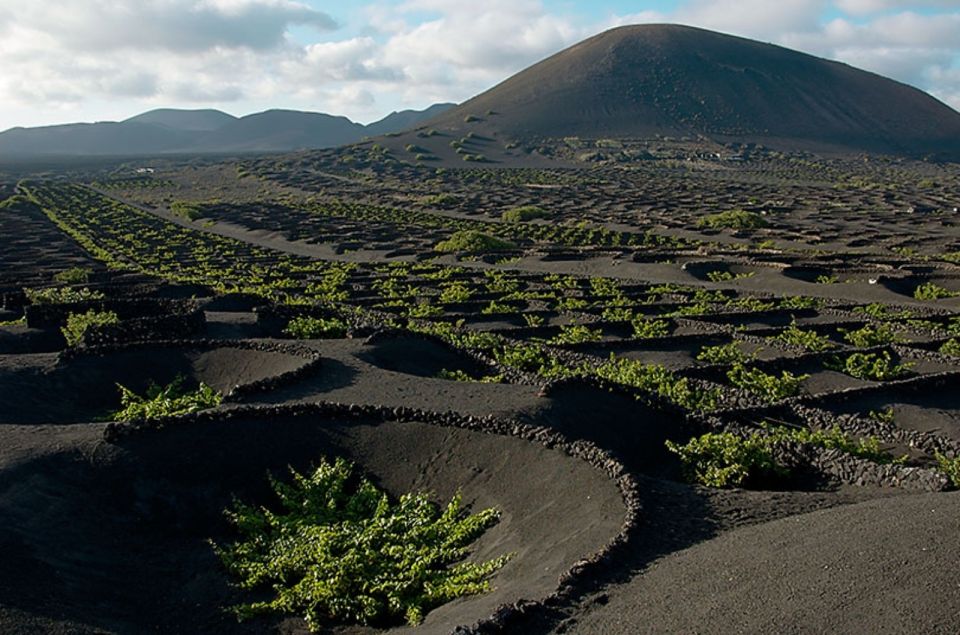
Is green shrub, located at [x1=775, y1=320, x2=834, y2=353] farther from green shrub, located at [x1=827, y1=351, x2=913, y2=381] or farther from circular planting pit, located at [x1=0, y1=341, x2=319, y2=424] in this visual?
circular planting pit, located at [x1=0, y1=341, x2=319, y2=424]

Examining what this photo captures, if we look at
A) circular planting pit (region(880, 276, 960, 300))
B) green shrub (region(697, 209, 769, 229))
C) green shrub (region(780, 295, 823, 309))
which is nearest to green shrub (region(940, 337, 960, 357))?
green shrub (region(780, 295, 823, 309))

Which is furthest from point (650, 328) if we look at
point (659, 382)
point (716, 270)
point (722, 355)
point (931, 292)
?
point (716, 270)

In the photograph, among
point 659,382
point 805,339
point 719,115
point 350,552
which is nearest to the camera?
point 350,552

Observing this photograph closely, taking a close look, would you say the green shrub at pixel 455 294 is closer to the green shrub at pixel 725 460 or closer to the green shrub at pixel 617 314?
the green shrub at pixel 617 314

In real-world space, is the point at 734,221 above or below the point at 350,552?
above

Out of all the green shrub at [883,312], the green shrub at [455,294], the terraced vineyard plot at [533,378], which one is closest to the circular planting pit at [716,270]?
the terraced vineyard plot at [533,378]

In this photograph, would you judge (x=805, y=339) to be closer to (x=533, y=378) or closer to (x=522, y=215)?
(x=533, y=378)
